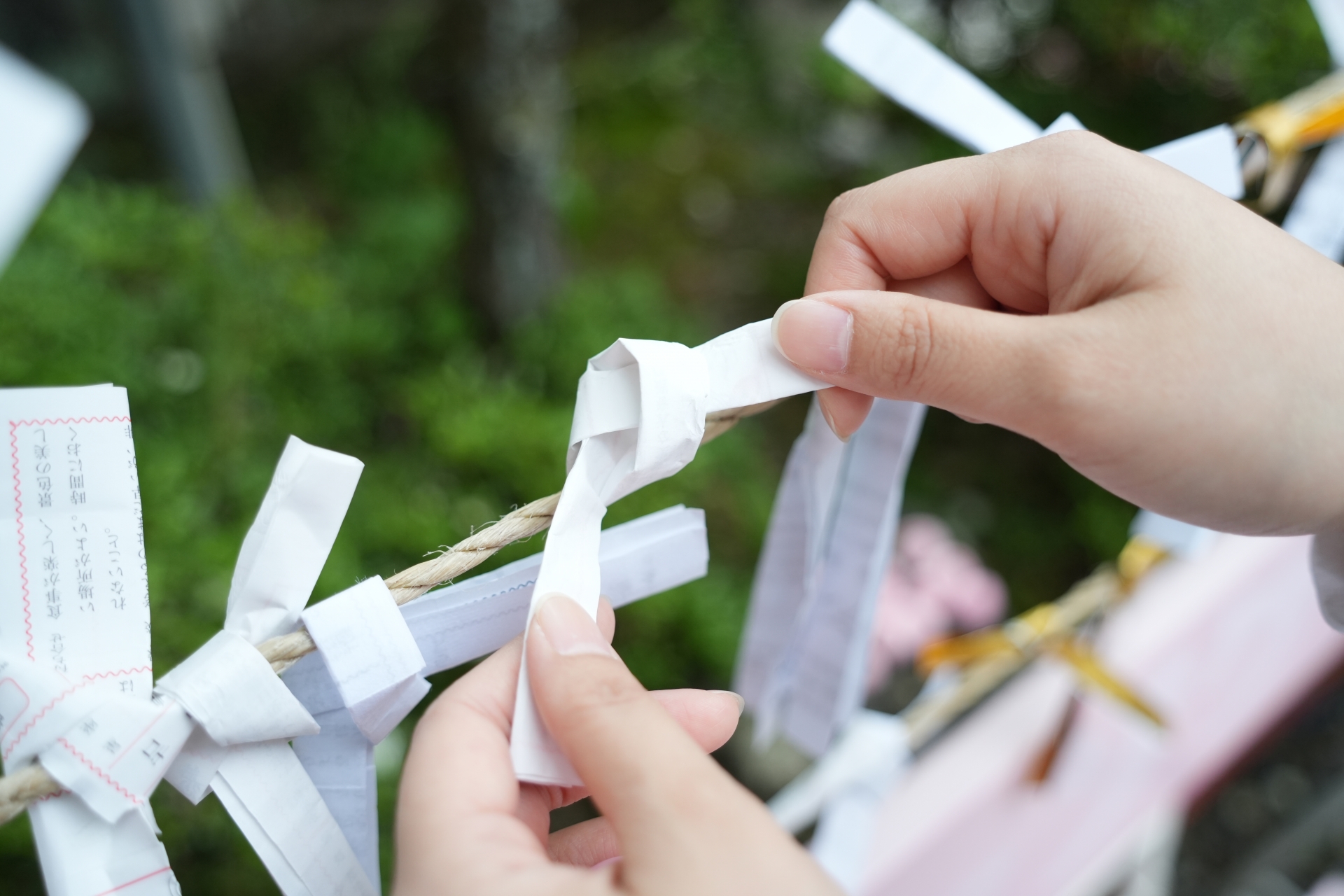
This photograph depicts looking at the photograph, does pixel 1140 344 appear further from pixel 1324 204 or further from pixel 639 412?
pixel 1324 204

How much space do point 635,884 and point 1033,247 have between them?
39cm

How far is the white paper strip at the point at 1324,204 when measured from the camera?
714 mm

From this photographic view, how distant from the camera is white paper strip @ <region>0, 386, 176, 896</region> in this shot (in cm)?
35

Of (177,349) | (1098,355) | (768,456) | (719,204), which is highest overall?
(1098,355)

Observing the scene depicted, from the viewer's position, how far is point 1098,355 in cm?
41

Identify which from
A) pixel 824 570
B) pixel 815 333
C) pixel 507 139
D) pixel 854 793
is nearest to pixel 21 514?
pixel 815 333

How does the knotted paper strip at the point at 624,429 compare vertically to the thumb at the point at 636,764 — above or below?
above

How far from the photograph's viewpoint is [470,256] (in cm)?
121

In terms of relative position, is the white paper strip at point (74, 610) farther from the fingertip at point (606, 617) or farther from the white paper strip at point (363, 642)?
the fingertip at point (606, 617)

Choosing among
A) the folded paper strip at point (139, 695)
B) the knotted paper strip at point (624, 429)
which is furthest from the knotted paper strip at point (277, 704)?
the knotted paper strip at point (624, 429)

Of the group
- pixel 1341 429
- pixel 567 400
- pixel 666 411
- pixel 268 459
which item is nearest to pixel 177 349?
pixel 268 459

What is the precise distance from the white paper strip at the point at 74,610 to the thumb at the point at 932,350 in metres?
0.33

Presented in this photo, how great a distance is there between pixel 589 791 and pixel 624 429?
0.57 feet

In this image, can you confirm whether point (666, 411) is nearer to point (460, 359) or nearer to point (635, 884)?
point (635, 884)
